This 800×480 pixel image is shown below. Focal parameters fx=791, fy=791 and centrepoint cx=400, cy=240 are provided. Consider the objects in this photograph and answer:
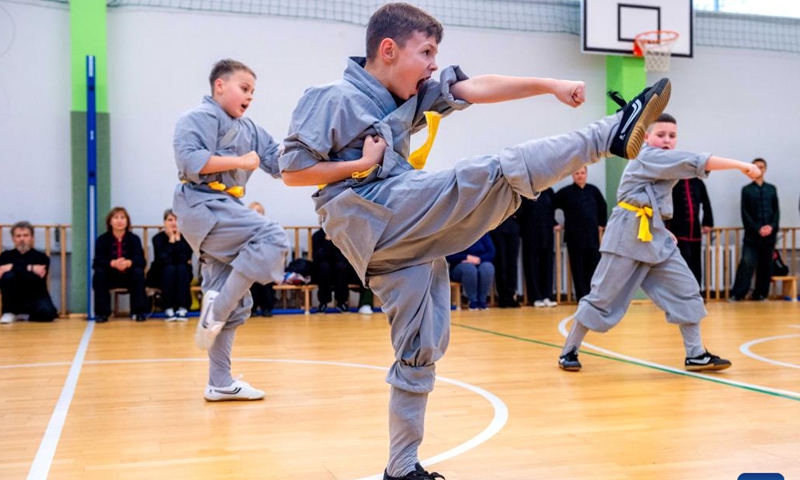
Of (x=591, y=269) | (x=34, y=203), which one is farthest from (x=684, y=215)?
(x=34, y=203)

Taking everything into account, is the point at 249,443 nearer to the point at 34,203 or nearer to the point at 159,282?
the point at 159,282

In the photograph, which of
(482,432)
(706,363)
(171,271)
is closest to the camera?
(482,432)

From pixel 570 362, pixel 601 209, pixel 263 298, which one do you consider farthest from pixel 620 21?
pixel 570 362

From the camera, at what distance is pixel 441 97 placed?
2.59 metres

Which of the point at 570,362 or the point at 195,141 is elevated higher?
the point at 195,141

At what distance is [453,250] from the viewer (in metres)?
2.49

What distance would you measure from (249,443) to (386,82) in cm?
158

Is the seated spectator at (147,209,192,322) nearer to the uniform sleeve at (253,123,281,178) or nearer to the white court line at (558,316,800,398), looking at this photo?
the white court line at (558,316,800,398)

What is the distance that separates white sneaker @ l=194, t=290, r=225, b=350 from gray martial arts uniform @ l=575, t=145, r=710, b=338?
232cm

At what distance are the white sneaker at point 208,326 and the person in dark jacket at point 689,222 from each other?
341 inches

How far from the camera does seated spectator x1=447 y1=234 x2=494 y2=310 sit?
1048 cm

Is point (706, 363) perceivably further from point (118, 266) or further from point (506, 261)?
point (118, 266)

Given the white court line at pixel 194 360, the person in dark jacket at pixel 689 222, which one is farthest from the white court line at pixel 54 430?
the person in dark jacket at pixel 689 222

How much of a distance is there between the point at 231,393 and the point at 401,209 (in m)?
2.24
